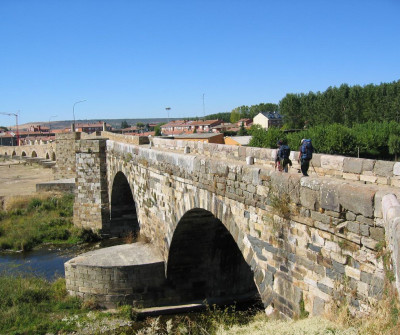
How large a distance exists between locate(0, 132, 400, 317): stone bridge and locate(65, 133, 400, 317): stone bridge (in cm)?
2

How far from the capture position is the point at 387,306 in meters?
3.62

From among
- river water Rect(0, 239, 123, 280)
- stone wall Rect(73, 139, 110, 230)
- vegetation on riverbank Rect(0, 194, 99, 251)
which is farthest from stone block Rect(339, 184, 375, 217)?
vegetation on riverbank Rect(0, 194, 99, 251)

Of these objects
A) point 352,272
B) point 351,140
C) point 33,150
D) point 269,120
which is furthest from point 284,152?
point 269,120

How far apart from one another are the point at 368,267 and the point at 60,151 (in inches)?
1162

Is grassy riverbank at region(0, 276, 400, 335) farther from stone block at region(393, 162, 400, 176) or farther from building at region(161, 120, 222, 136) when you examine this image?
building at region(161, 120, 222, 136)

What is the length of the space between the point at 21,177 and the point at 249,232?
3842 centimetres

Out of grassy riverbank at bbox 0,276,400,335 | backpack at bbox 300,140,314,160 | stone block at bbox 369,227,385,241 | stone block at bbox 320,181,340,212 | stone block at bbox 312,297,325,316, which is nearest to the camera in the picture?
stone block at bbox 369,227,385,241

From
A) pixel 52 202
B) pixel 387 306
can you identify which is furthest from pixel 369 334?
pixel 52 202

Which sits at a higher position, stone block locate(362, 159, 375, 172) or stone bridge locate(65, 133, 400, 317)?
stone block locate(362, 159, 375, 172)

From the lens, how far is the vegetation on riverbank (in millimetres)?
19422

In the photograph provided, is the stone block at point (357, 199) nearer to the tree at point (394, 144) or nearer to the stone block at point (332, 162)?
the stone block at point (332, 162)

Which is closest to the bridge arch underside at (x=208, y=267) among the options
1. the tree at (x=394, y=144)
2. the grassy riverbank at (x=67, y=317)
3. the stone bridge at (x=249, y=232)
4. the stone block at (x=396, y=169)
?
the stone bridge at (x=249, y=232)

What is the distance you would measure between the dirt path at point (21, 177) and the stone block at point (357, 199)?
26.8 meters

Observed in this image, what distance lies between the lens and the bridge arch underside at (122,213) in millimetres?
20125
